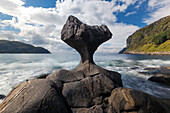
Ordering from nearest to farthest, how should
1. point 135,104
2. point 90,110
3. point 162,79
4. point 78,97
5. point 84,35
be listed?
point 135,104 → point 90,110 → point 78,97 → point 84,35 → point 162,79

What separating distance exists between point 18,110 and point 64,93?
3.59m

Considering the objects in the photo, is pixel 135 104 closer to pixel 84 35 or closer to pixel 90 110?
pixel 90 110

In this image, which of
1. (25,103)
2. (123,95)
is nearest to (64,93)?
(25,103)

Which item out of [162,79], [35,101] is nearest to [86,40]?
[35,101]

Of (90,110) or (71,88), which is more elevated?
(71,88)

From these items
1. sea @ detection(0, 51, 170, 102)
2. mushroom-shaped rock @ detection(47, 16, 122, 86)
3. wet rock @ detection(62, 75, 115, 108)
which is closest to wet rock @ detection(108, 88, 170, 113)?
wet rock @ detection(62, 75, 115, 108)

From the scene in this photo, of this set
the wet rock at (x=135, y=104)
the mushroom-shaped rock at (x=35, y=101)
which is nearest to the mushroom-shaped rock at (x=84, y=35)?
the wet rock at (x=135, y=104)

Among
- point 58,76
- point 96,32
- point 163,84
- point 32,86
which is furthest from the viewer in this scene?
point 163,84

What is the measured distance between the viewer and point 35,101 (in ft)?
15.8

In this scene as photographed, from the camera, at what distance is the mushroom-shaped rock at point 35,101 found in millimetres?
4539

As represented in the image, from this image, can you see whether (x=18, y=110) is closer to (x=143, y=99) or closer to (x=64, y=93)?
(x=64, y=93)

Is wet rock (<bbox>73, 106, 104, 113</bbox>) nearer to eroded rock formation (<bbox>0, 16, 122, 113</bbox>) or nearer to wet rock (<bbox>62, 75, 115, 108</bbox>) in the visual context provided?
eroded rock formation (<bbox>0, 16, 122, 113</bbox>)

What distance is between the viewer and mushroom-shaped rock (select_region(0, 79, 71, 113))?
454 cm

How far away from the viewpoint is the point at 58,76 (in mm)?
9359
